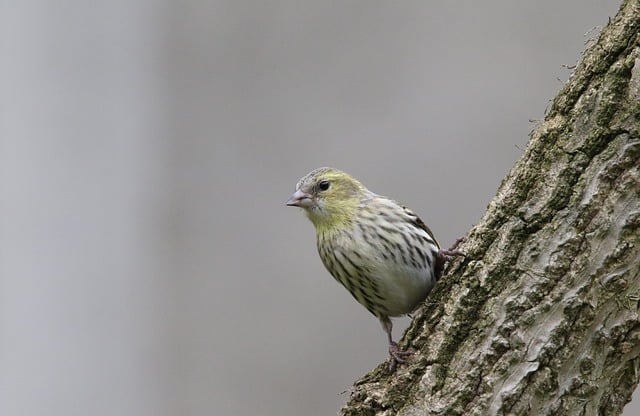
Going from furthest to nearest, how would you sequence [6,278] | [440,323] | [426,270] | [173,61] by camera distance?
[173,61]
[6,278]
[426,270]
[440,323]

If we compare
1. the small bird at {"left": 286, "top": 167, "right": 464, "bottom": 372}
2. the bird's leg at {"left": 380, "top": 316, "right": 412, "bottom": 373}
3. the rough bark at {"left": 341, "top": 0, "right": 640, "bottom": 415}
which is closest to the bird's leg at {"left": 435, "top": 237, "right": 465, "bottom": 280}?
the small bird at {"left": 286, "top": 167, "right": 464, "bottom": 372}

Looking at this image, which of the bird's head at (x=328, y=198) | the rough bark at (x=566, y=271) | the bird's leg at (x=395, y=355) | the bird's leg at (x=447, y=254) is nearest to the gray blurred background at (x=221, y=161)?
the bird's head at (x=328, y=198)

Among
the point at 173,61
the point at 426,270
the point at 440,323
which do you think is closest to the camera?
the point at 440,323

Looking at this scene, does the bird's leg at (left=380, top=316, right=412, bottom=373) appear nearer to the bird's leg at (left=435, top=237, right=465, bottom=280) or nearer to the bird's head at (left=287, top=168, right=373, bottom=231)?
the bird's leg at (left=435, top=237, right=465, bottom=280)

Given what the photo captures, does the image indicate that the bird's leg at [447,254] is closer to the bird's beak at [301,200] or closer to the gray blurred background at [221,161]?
the bird's beak at [301,200]

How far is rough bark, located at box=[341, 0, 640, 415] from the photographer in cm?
275

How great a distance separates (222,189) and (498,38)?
6.31 feet

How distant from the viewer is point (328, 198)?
13.6 ft

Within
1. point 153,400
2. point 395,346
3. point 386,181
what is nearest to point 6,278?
point 153,400

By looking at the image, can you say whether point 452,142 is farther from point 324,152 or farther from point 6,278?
point 6,278

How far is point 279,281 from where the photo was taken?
688cm

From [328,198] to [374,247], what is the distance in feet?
1.08

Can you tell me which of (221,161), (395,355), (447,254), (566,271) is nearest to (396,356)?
(395,355)

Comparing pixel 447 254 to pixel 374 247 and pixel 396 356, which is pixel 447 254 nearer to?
pixel 396 356
